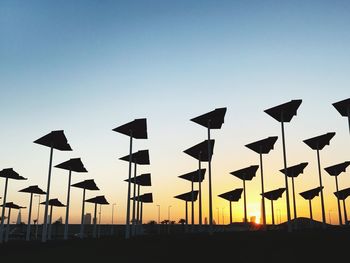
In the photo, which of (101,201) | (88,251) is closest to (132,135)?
(88,251)

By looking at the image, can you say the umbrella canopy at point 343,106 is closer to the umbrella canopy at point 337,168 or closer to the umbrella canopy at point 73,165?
the umbrella canopy at point 337,168

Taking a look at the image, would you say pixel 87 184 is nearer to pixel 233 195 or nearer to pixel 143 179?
pixel 143 179

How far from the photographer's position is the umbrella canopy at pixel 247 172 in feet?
116

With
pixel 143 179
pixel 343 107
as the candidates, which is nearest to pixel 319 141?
pixel 343 107

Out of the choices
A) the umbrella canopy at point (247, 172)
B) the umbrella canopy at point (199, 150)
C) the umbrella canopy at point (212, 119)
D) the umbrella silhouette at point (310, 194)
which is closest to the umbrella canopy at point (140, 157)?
the umbrella canopy at point (199, 150)

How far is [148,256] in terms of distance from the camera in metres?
16.4

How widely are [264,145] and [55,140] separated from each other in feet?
56.4

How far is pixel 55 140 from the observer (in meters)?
27.1

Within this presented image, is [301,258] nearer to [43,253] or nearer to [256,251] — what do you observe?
[256,251]

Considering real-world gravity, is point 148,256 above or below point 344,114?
below

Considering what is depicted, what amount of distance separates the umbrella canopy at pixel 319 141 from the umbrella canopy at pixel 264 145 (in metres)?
3.34

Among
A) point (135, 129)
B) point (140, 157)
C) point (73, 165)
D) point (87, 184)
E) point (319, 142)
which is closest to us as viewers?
point (135, 129)

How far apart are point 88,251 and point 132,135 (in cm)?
984

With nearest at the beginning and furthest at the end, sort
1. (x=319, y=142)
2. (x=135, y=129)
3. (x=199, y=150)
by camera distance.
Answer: (x=135, y=129)
(x=199, y=150)
(x=319, y=142)
